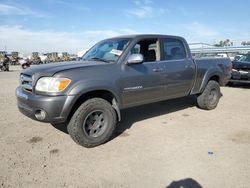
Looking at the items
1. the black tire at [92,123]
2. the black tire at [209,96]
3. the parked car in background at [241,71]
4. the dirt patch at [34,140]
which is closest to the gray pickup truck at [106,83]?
the black tire at [92,123]

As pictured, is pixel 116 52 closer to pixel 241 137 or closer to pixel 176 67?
pixel 176 67

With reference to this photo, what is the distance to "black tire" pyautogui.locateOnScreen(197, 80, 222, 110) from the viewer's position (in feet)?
20.7

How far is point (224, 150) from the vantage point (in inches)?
155

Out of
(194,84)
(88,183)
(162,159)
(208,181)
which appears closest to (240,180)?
(208,181)

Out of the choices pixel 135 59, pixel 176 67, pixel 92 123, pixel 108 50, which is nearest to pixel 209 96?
pixel 176 67

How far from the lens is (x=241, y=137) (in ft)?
14.8

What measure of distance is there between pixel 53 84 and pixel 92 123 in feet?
3.26

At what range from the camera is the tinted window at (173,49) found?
→ 527 cm

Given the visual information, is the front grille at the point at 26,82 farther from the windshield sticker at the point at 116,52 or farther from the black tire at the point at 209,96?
the black tire at the point at 209,96

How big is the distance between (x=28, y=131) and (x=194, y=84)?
3.97 metres

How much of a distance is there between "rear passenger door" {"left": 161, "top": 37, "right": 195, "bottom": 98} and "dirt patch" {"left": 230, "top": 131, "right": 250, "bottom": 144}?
1.54 meters

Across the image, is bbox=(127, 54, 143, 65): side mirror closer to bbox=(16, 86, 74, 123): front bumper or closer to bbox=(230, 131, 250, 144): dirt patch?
bbox=(16, 86, 74, 123): front bumper

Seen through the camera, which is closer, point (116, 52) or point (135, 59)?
point (135, 59)

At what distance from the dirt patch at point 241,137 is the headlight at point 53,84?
3.17m
